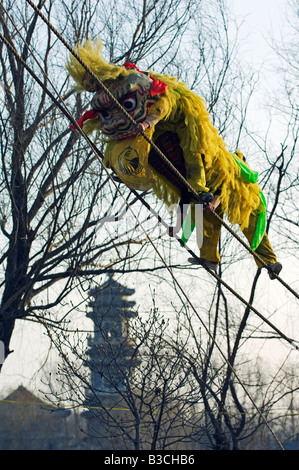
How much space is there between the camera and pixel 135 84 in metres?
3.91

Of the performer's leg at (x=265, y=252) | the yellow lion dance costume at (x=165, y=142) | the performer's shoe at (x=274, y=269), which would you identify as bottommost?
the performer's shoe at (x=274, y=269)

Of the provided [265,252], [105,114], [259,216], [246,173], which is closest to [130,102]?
[105,114]

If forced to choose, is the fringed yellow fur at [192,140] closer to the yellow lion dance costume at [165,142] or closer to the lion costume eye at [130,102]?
the yellow lion dance costume at [165,142]

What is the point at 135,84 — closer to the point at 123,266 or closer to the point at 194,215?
the point at 194,215

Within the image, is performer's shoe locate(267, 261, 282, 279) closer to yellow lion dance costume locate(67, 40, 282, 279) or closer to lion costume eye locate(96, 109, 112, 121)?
yellow lion dance costume locate(67, 40, 282, 279)

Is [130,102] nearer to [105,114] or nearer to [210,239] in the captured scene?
[105,114]

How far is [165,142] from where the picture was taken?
4.16m

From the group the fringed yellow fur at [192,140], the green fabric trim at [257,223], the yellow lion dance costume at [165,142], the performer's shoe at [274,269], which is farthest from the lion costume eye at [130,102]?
the performer's shoe at [274,269]

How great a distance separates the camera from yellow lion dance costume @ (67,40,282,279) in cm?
392

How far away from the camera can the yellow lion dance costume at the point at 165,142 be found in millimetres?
3918

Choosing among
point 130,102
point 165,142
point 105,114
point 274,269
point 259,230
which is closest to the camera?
point 130,102

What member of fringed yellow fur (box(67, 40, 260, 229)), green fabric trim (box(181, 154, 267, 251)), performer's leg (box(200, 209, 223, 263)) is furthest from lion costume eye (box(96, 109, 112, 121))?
A: performer's leg (box(200, 209, 223, 263))

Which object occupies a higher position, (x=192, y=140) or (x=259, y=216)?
(x=192, y=140)

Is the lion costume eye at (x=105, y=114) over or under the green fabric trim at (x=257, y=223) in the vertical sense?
over
